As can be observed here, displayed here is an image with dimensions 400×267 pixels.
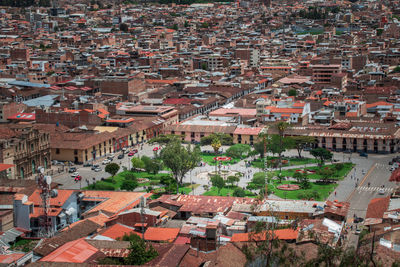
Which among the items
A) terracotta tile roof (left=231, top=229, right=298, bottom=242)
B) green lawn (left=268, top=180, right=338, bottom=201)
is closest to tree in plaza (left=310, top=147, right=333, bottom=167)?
green lawn (left=268, top=180, right=338, bottom=201)

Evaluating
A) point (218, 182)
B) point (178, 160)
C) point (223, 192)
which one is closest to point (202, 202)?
point (218, 182)

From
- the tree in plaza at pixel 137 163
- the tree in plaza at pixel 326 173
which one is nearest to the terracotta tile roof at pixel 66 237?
the tree in plaza at pixel 137 163

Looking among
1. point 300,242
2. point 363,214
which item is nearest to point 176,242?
point 300,242

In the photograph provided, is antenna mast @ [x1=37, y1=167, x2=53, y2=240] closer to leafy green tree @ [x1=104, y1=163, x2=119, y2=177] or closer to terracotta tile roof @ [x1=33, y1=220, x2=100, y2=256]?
terracotta tile roof @ [x1=33, y1=220, x2=100, y2=256]

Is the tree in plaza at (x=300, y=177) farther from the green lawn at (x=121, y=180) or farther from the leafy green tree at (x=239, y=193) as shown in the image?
the green lawn at (x=121, y=180)

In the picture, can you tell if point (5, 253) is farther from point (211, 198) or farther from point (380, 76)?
point (380, 76)

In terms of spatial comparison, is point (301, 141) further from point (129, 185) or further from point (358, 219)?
point (358, 219)
